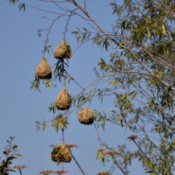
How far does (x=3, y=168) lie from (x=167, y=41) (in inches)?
189

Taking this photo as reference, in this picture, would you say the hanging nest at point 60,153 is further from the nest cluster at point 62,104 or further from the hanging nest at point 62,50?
the hanging nest at point 62,50

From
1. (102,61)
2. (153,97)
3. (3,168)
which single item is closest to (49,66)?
(3,168)

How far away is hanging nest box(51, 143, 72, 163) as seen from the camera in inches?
213

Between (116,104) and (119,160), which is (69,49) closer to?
(116,104)

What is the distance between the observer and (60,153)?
5.48 meters

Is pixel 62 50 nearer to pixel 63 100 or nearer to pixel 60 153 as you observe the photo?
pixel 63 100

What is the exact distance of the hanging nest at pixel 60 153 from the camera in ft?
17.8

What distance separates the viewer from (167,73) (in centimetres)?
893

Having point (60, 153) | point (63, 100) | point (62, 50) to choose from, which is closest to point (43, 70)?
point (62, 50)

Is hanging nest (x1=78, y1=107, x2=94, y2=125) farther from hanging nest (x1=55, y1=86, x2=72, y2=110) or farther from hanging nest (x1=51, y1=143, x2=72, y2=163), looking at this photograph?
hanging nest (x1=51, y1=143, x2=72, y2=163)

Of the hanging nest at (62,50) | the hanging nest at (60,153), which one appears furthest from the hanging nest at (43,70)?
the hanging nest at (60,153)

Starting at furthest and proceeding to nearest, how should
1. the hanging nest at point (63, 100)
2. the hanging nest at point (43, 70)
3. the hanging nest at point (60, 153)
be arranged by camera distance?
1. the hanging nest at point (43, 70)
2. the hanging nest at point (63, 100)
3. the hanging nest at point (60, 153)

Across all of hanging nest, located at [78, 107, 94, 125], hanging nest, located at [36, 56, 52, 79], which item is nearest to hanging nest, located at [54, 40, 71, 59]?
hanging nest, located at [36, 56, 52, 79]

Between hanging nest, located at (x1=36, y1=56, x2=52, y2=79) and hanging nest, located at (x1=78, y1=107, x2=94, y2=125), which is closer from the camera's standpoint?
hanging nest, located at (x1=78, y1=107, x2=94, y2=125)
